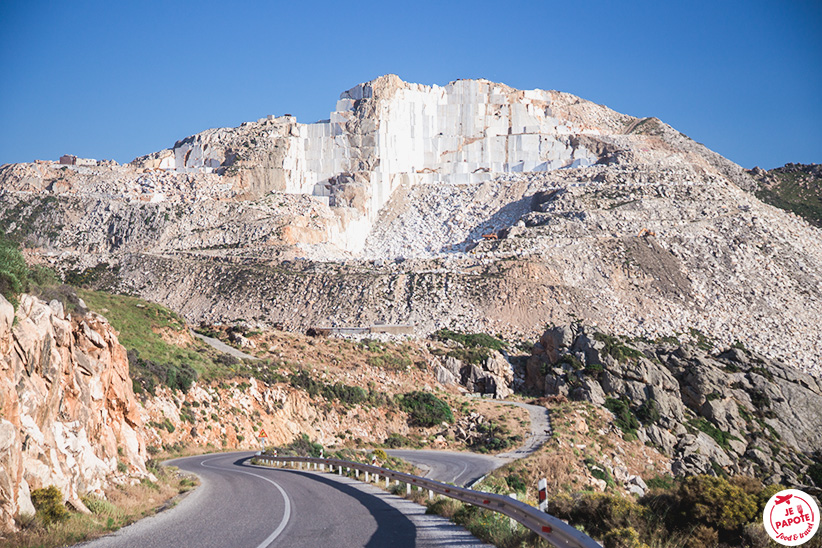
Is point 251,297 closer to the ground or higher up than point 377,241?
closer to the ground

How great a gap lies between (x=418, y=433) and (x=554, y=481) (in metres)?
13.7

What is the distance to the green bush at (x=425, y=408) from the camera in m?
41.4

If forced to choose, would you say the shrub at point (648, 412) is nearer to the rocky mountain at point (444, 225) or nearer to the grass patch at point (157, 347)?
the rocky mountain at point (444, 225)

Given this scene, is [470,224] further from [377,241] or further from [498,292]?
[498,292]

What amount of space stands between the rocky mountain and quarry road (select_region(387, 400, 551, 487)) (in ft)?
83.9

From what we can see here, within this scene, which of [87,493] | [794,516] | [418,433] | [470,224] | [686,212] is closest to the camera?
[794,516]

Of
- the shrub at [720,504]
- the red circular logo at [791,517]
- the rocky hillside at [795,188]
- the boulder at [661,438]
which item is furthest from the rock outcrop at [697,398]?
the rocky hillside at [795,188]

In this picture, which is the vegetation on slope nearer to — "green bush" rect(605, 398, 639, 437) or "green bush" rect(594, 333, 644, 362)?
"green bush" rect(605, 398, 639, 437)

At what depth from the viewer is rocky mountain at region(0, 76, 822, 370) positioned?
66500 mm

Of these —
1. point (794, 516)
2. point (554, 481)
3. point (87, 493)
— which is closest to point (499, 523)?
point (794, 516)

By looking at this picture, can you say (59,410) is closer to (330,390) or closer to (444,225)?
(330,390)

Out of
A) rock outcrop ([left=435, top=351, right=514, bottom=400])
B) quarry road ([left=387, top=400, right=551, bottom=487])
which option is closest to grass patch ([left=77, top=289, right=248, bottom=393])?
quarry road ([left=387, top=400, right=551, bottom=487])

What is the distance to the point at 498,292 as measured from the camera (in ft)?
217

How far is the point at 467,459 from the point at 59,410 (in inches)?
857
